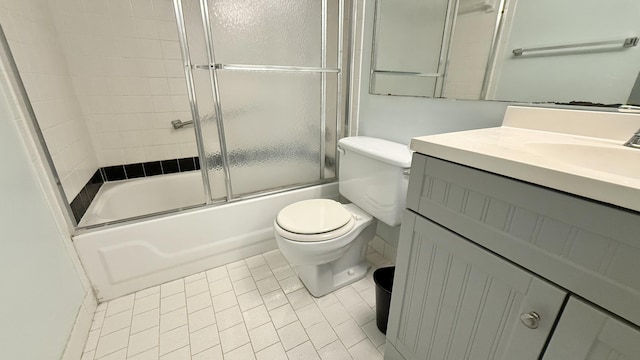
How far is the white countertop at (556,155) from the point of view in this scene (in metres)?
0.44

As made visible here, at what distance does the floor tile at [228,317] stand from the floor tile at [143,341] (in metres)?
0.27

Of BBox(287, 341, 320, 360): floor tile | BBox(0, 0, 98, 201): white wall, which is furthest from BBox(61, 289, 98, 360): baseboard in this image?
BBox(287, 341, 320, 360): floor tile

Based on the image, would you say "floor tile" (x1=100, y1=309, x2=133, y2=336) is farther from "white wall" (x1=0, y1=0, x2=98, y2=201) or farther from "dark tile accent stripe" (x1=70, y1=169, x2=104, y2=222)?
"white wall" (x1=0, y1=0, x2=98, y2=201)

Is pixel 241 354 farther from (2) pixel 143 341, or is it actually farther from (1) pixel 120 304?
(1) pixel 120 304

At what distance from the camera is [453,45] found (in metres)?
1.22

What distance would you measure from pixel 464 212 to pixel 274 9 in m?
1.33

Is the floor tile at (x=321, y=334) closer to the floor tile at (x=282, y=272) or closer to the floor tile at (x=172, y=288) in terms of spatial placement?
the floor tile at (x=282, y=272)

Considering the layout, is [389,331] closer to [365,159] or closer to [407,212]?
[407,212]

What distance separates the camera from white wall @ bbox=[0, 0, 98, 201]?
1127 mm

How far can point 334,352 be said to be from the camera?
1146mm

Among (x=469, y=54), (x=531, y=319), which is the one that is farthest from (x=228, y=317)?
(x=469, y=54)

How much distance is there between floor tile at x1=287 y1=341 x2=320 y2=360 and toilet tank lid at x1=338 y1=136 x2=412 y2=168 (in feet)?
2.92

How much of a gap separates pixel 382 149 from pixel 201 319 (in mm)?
1221

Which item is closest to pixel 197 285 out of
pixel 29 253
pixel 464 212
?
pixel 29 253
